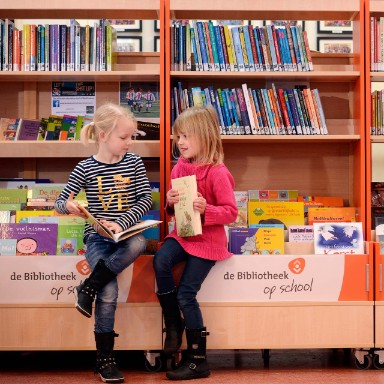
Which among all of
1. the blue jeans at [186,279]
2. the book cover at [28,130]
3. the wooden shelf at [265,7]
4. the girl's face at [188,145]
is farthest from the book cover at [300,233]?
the book cover at [28,130]

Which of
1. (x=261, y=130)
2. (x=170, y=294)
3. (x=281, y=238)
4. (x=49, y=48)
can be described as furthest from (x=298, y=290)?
(x=49, y=48)

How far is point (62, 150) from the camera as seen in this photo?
155 inches

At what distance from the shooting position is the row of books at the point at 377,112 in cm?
391

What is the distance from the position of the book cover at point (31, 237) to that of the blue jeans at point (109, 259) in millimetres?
293

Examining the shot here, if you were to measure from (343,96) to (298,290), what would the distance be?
1325mm

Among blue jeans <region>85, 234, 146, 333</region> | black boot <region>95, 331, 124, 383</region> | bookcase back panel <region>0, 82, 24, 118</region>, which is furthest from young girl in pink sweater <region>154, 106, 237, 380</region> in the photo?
bookcase back panel <region>0, 82, 24, 118</region>

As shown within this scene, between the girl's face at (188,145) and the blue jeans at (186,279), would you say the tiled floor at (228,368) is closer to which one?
the blue jeans at (186,279)

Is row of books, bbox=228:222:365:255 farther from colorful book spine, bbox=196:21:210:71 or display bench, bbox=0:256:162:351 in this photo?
colorful book spine, bbox=196:21:210:71

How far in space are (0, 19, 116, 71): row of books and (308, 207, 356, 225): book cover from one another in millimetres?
1347

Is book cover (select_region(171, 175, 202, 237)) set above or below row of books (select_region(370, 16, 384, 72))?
below

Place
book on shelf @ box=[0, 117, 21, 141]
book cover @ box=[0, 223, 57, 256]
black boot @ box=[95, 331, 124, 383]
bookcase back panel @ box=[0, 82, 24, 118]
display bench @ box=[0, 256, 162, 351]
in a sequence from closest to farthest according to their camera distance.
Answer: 1. black boot @ box=[95, 331, 124, 383]
2. display bench @ box=[0, 256, 162, 351]
3. book cover @ box=[0, 223, 57, 256]
4. book on shelf @ box=[0, 117, 21, 141]
5. bookcase back panel @ box=[0, 82, 24, 118]

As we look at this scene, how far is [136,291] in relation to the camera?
11.4 feet

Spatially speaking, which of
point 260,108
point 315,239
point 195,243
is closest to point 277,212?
point 315,239

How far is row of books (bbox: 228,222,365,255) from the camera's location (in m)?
3.57
